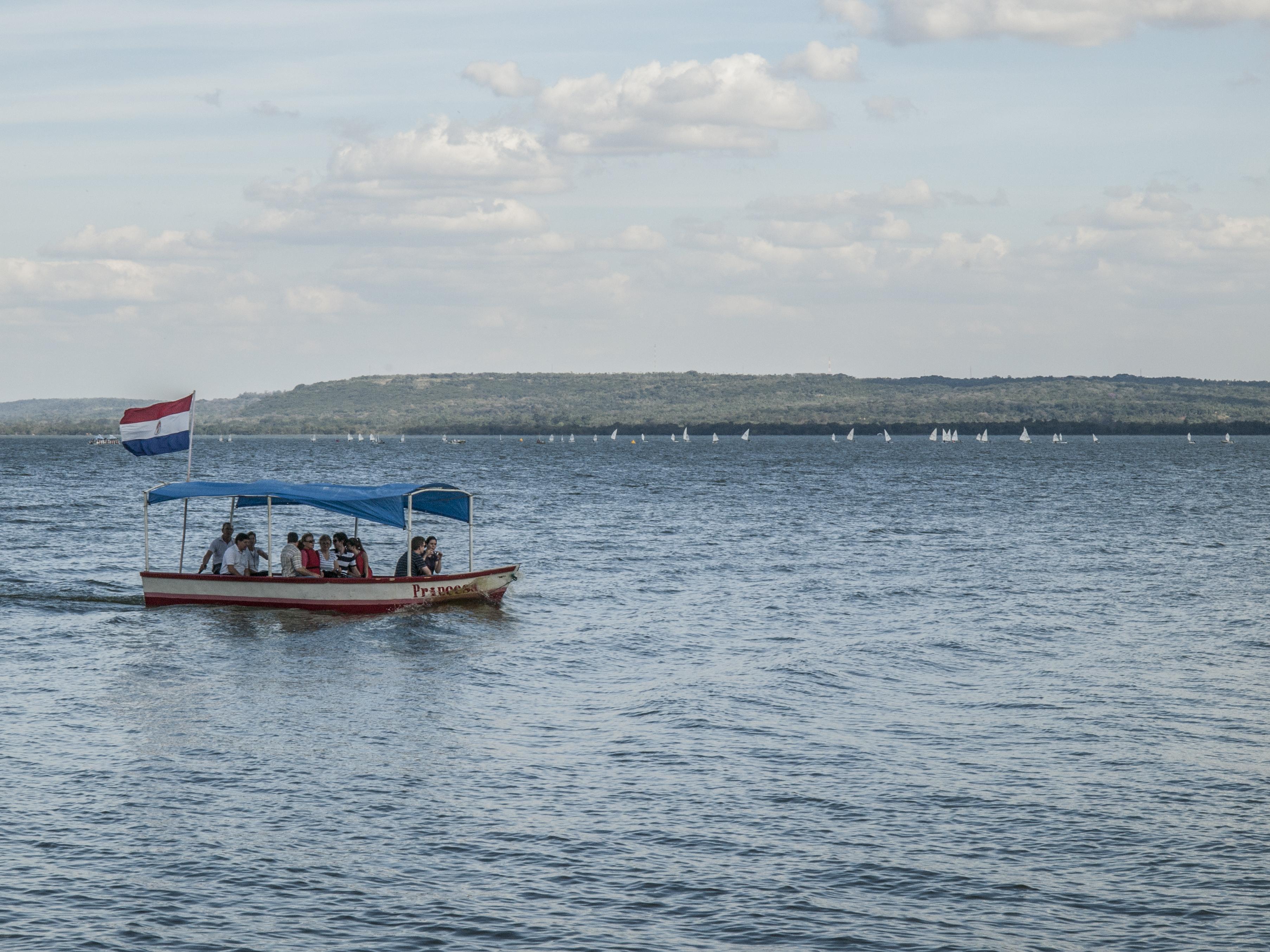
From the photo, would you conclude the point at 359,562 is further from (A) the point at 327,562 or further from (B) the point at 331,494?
(B) the point at 331,494

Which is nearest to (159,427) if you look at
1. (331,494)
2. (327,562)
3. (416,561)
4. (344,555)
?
(331,494)

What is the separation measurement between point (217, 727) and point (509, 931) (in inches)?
356

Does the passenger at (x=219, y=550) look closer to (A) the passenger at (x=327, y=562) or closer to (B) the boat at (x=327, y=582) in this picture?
(B) the boat at (x=327, y=582)

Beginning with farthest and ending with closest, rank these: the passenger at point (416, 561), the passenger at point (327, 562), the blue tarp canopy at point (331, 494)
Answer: the passenger at point (416, 561) < the passenger at point (327, 562) < the blue tarp canopy at point (331, 494)

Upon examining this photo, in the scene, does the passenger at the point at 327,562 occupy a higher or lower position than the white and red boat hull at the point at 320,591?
higher

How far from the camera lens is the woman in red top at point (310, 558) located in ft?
104

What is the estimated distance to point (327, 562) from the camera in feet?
105

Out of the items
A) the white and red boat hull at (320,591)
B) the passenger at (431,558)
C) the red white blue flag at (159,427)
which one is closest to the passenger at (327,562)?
the white and red boat hull at (320,591)

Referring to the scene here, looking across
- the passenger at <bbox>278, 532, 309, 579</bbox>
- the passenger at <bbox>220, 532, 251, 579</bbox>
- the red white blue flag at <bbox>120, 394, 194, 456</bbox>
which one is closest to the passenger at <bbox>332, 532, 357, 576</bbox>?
the passenger at <bbox>278, 532, 309, 579</bbox>

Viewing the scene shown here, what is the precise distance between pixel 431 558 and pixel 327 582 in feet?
9.15

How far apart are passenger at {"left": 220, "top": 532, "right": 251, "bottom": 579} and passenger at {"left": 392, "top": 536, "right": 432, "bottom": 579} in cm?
357

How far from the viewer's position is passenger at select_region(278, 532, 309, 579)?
31.2 metres

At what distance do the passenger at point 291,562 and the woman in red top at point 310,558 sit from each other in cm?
20

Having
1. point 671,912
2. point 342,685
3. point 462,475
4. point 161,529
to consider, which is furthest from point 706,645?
point 462,475
